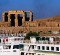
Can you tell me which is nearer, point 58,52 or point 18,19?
point 58,52

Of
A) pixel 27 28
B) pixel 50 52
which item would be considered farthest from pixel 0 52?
pixel 27 28

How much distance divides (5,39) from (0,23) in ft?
77.1

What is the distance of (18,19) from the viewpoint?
5378 cm

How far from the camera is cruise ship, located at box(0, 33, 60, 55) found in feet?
85.4

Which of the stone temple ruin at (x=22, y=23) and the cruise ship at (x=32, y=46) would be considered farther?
the stone temple ruin at (x=22, y=23)

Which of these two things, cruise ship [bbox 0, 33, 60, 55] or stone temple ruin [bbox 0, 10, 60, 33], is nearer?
cruise ship [bbox 0, 33, 60, 55]

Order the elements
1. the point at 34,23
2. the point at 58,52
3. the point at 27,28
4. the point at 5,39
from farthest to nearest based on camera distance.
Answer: the point at 34,23 → the point at 27,28 → the point at 5,39 → the point at 58,52

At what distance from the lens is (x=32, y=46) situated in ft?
88.4

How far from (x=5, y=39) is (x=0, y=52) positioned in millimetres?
1527

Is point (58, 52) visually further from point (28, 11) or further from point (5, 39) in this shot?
point (28, 11)

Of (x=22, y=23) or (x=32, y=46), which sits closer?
(x=32, y=46)

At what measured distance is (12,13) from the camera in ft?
173

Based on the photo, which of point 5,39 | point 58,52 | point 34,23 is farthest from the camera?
point 34,23

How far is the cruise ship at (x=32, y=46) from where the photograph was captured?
26.0m
